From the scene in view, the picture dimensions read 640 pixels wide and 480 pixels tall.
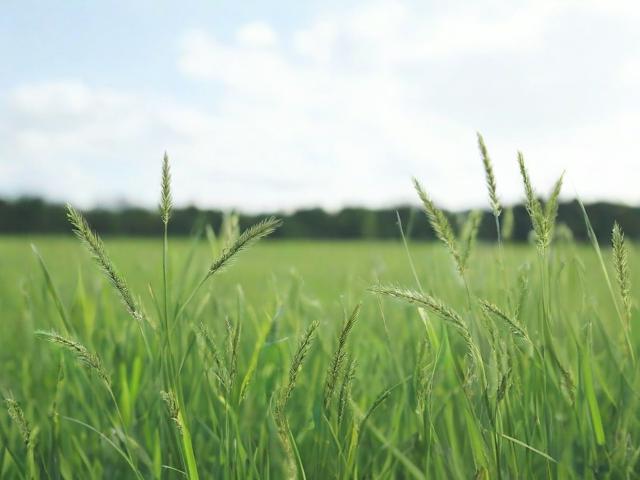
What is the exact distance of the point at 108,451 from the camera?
4.29ft

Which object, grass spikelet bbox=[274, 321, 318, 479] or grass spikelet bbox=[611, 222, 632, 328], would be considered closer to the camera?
grass spikelet bbox=[274, 321, 318, 479]

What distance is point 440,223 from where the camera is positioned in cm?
92

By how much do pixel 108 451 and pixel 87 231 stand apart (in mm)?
685

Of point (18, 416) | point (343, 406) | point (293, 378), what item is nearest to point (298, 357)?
point (293, 378)

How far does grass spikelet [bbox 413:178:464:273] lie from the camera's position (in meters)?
0.90

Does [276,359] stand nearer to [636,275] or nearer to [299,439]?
[299,439]

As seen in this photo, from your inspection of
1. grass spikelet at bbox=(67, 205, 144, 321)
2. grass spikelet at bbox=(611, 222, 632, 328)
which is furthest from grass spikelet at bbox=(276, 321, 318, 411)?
grass spikelet at bbox=(611, 222, 632, 328)

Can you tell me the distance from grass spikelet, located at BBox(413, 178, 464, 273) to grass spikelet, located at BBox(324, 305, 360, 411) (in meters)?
0.20

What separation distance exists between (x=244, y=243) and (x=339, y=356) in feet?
0.65

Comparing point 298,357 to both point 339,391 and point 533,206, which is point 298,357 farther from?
point 533,206

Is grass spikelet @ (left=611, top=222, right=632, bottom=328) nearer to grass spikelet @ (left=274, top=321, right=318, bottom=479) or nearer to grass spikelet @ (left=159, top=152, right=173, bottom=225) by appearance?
grass spikelet @ (left=274, top=321, right=318, bottom=479)

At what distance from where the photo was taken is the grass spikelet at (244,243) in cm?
83

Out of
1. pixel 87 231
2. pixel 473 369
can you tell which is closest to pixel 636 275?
pixel 473 369

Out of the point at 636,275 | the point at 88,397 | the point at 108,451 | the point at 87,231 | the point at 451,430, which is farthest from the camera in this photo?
the point at 636,275
